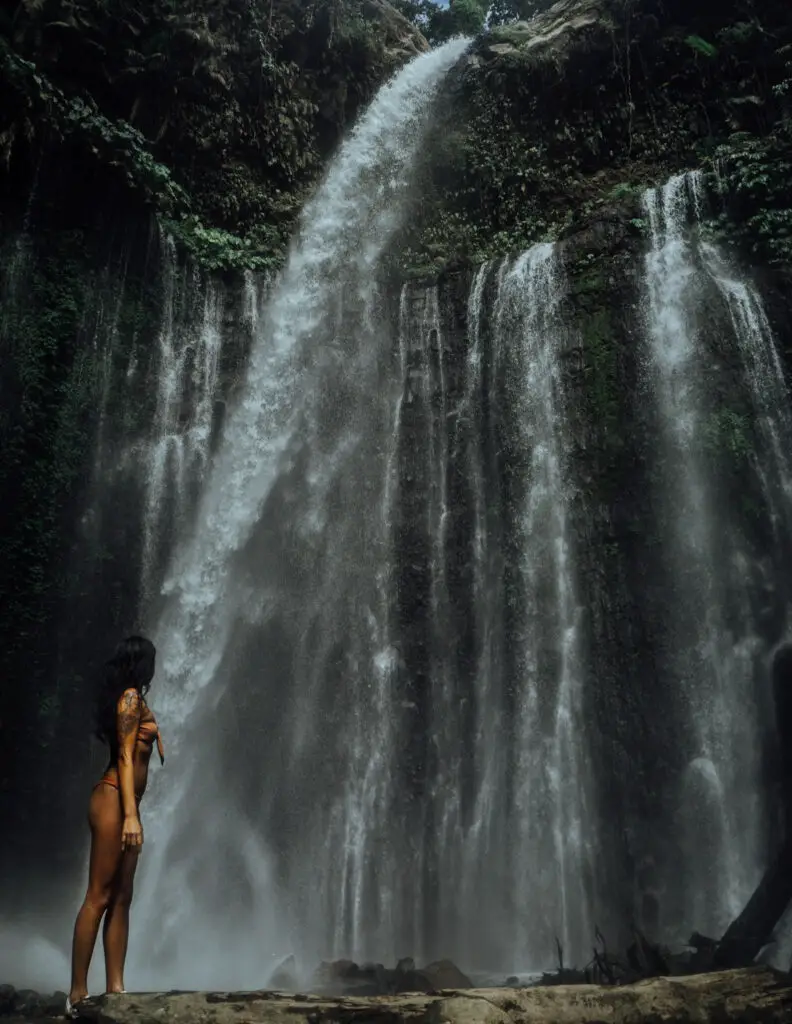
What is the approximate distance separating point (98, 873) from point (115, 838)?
0.16 m

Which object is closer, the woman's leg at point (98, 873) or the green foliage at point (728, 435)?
the woman's leg at point (98, 873)

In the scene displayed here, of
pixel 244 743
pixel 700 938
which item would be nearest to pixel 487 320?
pixel 244 743

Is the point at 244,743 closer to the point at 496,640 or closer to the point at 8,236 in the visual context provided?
the point at 496,640

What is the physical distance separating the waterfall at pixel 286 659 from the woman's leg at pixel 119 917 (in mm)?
5672

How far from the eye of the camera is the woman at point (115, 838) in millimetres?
3523

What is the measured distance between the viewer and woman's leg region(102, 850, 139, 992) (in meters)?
3.57

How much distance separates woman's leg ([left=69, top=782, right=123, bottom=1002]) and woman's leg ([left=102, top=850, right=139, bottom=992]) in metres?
0.03

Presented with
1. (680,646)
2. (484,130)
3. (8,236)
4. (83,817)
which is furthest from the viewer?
(484,130)

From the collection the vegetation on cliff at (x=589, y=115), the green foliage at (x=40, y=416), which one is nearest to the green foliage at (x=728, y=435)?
the vegetation on cliff at (x=589, y=115)

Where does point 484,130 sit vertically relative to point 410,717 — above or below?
above

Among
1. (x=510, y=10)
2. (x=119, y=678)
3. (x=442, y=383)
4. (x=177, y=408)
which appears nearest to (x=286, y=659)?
(x=177, y=408)

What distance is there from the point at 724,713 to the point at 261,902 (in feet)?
20.4

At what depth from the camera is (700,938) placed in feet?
22.2

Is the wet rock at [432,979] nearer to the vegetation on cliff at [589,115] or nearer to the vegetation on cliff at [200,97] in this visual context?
the vegetation on cliff at [589,115]
